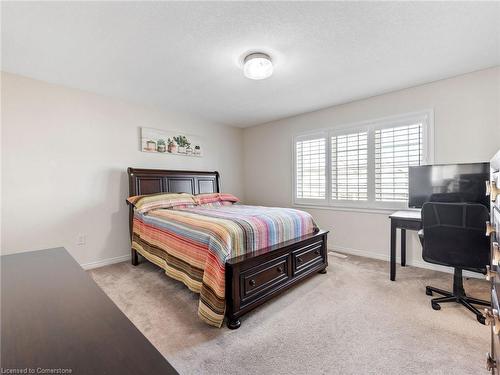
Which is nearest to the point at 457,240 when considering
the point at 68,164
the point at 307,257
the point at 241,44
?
the point at 307,257

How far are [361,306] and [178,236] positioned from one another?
1.86 m

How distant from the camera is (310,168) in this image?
422 cm

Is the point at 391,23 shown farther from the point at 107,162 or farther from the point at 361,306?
the point at 107,162

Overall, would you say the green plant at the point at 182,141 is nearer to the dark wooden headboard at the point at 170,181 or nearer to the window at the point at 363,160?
the dark wooden headboard at the point at 170,181

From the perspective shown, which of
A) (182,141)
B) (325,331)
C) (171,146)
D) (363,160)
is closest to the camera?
(325,331)

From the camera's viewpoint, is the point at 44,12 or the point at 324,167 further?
the point at 324,167

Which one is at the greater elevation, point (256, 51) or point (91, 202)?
point (256, 51)

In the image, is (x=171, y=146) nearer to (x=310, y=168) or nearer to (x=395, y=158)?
(x=310, y=168)

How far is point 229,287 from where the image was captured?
1.91 m

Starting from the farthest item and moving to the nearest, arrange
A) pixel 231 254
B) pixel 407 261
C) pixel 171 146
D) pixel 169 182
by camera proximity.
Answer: pixel 171 146 → pixel 169 182 → pixel 407 261 → pixel 231 254

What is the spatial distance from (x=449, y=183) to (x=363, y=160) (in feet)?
3.86

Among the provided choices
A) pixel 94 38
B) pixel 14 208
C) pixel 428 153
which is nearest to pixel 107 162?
pixel 14 208

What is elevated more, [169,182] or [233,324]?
[169,182]

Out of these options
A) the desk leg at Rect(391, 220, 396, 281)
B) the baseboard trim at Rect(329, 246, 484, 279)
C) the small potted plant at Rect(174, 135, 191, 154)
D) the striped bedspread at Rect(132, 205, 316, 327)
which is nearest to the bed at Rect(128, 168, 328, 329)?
the striped bedspread at Rect(132, 205, 316, 327)
